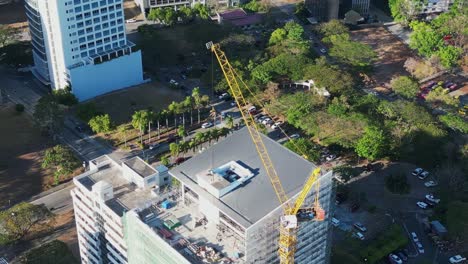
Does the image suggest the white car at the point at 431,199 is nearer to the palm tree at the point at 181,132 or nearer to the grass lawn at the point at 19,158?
the palm tree at the point at 181,132

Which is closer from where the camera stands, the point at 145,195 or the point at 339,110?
the point at 145,195

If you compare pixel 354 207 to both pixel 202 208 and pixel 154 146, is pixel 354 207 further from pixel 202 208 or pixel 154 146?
pixel 202 208

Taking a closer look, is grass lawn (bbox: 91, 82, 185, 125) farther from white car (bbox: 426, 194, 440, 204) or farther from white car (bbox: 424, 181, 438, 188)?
white car (bbox: 426, 194, 440, 204)

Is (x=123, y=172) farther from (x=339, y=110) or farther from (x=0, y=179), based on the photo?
(x=339, y=110)

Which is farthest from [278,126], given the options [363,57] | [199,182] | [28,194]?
[199,182]

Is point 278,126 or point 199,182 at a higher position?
point 199,182

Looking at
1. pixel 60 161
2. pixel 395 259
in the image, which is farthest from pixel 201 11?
pixel 395 259
